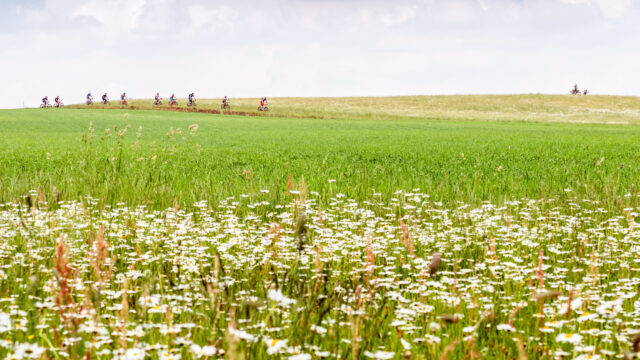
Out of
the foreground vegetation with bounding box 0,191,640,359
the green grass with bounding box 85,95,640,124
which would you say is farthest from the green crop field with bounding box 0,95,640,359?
the green grass with bounding box 85,95,640,124

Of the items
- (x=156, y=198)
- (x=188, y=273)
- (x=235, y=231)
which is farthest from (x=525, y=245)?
(x=156, y=198)

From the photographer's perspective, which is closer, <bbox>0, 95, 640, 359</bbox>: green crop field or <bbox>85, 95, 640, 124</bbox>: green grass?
<bbox>0, 95, 640, 359</bbox>: green crop field

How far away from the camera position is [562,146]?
23594 millimetres

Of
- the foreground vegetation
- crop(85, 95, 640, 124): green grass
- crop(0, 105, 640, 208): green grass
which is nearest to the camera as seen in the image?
the foreground vegetation

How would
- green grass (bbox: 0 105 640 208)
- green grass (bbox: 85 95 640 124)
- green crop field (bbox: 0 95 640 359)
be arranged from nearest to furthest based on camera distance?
green crop field (bbox: 0 95 640 359) → green grass (bbox: 0 105 640 208) → green grass (bbox: 85 95 640 124)

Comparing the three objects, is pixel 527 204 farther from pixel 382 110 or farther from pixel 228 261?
pixel 382 110

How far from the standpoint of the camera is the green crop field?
11.6ft

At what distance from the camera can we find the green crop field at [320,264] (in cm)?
353

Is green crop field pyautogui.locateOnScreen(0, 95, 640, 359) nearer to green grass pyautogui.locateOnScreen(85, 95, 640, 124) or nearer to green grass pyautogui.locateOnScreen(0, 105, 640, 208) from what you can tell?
green grass pyautogui.locateOnScreen(0, 105, 640, 208)

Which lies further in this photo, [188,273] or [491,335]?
[188,273]

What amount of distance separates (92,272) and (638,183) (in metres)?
11.0

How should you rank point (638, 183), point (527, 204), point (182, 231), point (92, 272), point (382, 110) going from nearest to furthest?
point (92, 272) → point (182, 231) → point (527, 204) → point (638, 183) → point (382, 110)

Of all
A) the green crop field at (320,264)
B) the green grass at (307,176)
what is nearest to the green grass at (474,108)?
the green grass at (307,176)

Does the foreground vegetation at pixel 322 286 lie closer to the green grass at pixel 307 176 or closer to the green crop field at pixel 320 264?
the green crop field at pixel 320 264
